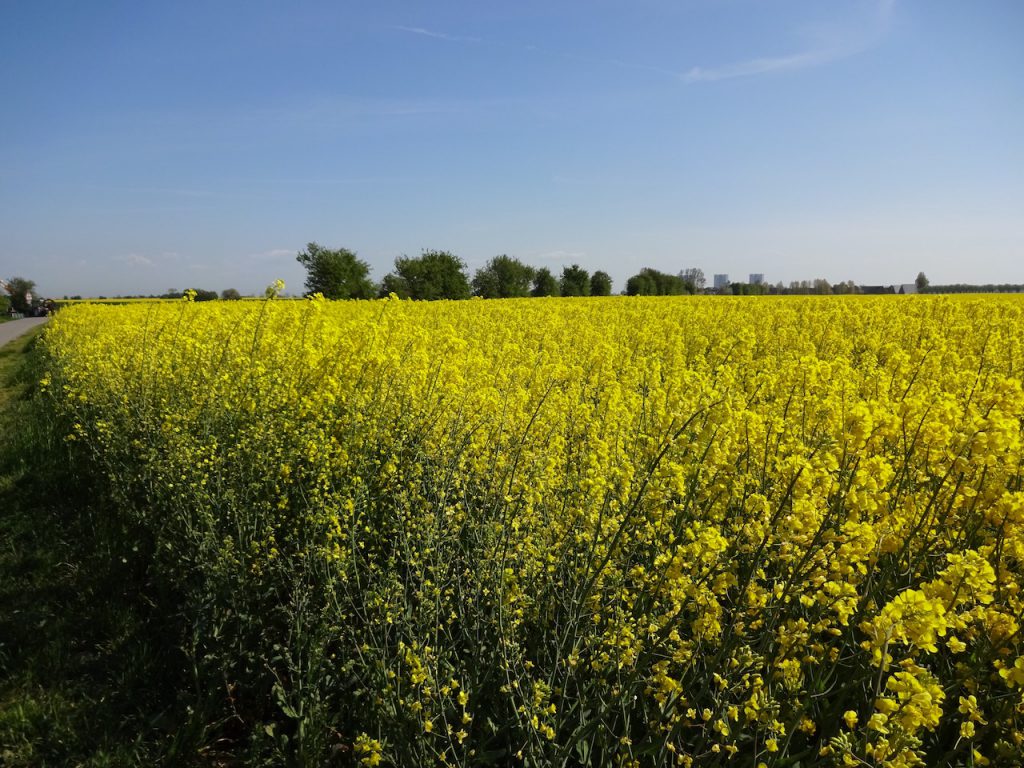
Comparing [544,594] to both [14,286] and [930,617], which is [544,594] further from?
[14,286]

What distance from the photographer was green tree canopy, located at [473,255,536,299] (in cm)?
4409

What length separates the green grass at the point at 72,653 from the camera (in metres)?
2.65

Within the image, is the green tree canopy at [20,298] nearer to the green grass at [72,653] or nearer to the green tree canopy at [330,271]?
the green tree canopy at [330,271]

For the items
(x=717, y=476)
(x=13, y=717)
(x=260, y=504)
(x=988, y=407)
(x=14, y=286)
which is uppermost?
(x=14, y=286)

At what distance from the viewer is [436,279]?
3553 cm

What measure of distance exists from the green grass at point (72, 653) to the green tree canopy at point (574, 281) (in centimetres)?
4644

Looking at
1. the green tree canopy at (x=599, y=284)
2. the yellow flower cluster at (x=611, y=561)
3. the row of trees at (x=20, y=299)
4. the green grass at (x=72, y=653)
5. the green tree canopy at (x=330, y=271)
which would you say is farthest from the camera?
the green tree canopy at (x=599, y=284)

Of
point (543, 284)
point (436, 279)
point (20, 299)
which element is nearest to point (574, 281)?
point (543, 284)

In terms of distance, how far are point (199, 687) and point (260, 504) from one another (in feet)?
3.21

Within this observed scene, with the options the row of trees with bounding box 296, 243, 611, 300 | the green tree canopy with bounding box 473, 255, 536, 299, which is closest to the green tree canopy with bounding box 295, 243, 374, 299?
the row of trees with bounding box 296, 243, 611, 300

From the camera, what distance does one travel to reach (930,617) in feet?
4.41

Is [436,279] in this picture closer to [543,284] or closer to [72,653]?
[543,284]

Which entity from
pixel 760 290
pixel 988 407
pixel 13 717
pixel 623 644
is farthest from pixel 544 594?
pixel 760 290

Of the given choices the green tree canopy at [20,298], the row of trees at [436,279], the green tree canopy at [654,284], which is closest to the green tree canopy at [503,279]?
the row of trees at [436,279]
